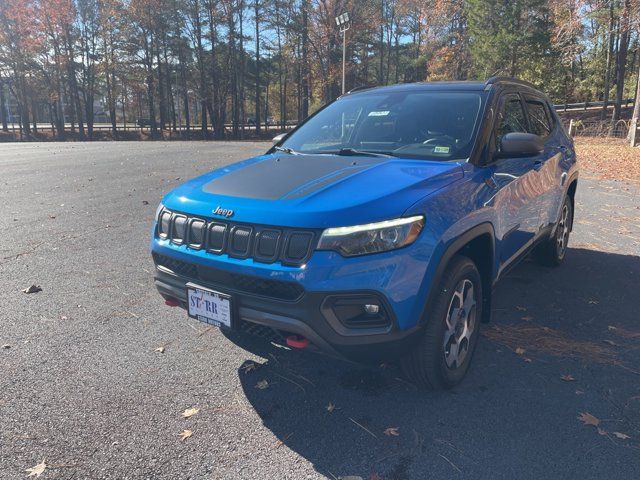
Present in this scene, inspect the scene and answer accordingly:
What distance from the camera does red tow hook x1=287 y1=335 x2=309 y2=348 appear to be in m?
Result: 2.59

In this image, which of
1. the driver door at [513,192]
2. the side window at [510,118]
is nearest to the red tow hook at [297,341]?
the driver door at [513,192]

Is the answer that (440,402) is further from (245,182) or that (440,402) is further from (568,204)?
(568,204)

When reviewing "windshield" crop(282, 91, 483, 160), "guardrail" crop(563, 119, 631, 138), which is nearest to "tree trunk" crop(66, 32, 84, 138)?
"guardrail" crop(563, 119, 631, 138)

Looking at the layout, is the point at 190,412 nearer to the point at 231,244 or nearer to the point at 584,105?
the point at 231,244

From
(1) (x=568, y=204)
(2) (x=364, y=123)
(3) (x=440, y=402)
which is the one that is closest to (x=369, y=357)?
(3) (x=440, y=402)

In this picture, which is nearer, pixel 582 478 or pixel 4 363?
pixel 582 478

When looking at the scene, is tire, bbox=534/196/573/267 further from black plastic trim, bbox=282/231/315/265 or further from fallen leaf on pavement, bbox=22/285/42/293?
fallen leaf on pavement, bbox=22/285/42/293

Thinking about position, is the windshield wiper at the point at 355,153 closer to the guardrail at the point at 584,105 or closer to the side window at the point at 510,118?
the side window at the point at 510,118

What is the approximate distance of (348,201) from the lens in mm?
2568

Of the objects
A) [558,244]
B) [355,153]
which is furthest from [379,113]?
[558,244]

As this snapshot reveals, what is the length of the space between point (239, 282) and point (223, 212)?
1.29ft

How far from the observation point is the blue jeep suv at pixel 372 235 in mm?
2482

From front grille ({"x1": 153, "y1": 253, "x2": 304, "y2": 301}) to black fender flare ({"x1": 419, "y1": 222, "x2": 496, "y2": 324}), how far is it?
27.7 inches

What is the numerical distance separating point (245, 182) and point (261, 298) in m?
0.80
